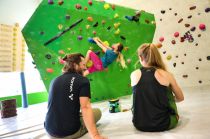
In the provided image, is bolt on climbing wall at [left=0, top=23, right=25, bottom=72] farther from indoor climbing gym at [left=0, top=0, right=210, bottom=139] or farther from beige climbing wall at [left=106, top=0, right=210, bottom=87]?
beige climbing wall at [left=106, top=0, right=210, bottom=87]

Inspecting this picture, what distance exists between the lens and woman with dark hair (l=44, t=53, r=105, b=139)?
1978 millimetres

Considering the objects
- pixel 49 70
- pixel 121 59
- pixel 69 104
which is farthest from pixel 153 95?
pixel 49 70

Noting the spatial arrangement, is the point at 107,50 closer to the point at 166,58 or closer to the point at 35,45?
the point at 35,45

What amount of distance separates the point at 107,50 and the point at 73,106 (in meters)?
2.39

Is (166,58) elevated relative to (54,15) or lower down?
lower down

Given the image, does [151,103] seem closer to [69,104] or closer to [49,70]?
[69,104]

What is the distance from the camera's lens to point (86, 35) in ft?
14.3

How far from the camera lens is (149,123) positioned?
2113mm

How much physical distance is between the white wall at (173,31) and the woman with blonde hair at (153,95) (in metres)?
3.77

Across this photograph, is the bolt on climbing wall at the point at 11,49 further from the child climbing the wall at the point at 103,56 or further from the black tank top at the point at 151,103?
the black tank top at the point at 151,103

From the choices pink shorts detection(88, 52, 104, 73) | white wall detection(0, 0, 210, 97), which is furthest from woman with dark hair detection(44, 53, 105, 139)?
white wall detection(0, 0, 210, 97)

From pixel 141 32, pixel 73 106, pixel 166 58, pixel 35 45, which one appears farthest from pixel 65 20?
pixel 166 58

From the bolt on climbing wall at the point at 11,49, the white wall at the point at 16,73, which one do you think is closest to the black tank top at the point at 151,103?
the bolt on climbing wall at the point at 11,49

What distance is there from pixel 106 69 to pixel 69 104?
8.37 ft
